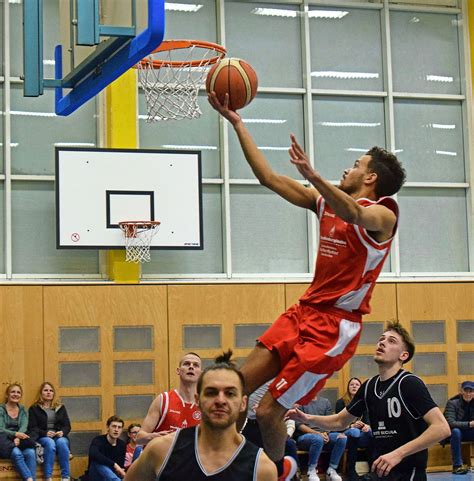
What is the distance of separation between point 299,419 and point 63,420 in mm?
8199

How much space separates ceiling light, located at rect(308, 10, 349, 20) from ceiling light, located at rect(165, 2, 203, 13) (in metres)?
1.90

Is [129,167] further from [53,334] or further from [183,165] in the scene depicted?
[53,334]

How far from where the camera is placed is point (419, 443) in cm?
651

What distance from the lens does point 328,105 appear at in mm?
16828

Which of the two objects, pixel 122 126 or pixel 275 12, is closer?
pixel 122 126

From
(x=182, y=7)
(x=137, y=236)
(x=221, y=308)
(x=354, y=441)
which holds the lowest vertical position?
(x=354, y=441)

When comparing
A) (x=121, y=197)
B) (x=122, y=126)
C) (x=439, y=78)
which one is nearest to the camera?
(x=121, y=197)

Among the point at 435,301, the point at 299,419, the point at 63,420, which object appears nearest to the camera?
the point at 299,419

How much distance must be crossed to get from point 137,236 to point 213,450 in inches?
399

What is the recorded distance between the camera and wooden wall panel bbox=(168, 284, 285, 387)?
605 inches

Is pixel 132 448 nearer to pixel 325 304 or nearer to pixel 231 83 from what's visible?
pixel 325 304

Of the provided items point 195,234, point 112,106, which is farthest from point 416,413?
point 112,106

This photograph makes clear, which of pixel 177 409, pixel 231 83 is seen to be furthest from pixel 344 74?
pixel 231 83

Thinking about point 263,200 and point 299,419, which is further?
point 263,200
